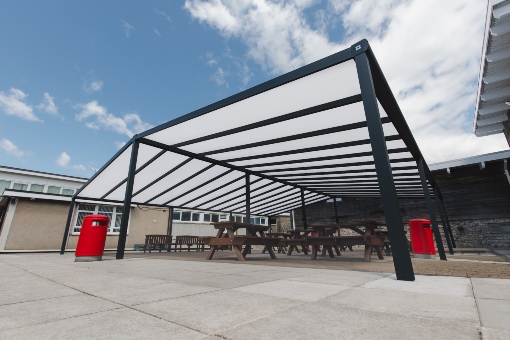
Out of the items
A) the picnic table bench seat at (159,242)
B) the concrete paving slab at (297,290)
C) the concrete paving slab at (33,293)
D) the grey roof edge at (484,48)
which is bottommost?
the concrete paving slab at (297,290)

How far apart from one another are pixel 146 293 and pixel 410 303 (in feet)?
6.29

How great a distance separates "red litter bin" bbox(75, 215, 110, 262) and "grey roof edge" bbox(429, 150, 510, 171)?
13.9 meters

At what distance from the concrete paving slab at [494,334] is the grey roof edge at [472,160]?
13.0 metres

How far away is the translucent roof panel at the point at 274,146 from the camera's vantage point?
160 inches

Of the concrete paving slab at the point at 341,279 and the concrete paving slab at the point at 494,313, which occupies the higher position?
the concrete paving slab at the point at 494,313

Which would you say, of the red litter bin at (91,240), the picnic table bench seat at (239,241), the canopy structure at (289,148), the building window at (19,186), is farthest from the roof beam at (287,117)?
the building window at (19,186)

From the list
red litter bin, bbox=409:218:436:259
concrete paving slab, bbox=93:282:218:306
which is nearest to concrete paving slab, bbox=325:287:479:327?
concrete paving slab, bbox=93:282:218:306

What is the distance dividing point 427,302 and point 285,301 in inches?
37.4

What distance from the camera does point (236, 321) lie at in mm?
1182

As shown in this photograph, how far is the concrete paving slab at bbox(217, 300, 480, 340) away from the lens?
99 cm

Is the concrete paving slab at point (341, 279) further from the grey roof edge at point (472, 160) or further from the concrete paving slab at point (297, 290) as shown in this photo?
the grey roof edge at point (472, 160)

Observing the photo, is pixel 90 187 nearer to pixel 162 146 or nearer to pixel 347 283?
pixel 162 146

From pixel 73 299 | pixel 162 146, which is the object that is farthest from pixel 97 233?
pixel 73 299

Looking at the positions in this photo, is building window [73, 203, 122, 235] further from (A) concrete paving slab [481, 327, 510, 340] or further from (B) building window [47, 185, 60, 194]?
(A) concrete paving slab [481, 327, 510, 340]
